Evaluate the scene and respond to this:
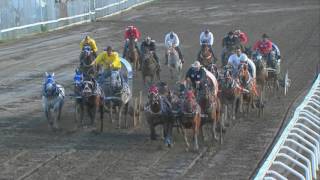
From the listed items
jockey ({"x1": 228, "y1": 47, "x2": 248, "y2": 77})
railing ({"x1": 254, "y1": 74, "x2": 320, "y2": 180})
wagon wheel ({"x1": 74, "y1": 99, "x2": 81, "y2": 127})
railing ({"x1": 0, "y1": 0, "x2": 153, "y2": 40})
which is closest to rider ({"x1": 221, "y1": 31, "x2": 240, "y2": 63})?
jockey ({"x1": 228, "y1": 47, "x2": 248, "y2": 77})

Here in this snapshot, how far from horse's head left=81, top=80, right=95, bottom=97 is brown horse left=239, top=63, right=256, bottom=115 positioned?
3.98 m

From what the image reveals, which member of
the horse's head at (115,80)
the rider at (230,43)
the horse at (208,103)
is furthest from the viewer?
the rider at (230,43)

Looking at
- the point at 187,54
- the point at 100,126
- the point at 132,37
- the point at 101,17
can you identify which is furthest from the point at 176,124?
the point at 101,17

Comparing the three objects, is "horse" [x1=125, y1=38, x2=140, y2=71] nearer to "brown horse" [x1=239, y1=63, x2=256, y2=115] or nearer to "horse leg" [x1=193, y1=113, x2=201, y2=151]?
"brown horse" [x1=239, y1=63, x2=256, y2=115]

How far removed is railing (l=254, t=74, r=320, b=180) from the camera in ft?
34.4

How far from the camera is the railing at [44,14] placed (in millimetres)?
37812

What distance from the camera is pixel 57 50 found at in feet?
110

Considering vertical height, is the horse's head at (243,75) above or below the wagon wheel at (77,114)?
above

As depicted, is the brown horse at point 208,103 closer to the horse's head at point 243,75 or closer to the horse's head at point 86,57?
the horse's head at point 243,75

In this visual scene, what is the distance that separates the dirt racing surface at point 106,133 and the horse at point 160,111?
0.35 m

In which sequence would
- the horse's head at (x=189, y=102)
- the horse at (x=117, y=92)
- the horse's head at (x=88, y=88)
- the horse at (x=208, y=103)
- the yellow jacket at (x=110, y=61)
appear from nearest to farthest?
1. the horse's head at (x=189, y=102)
2. the horse at (x=208, y=103)
3. the horse's head at (x=88, y=88)
4. the horse at (x=117, y=92)
5. the yellow jacket at (x=110, y=61)

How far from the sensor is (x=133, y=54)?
25500 millimetres

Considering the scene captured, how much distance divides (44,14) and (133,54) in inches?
701

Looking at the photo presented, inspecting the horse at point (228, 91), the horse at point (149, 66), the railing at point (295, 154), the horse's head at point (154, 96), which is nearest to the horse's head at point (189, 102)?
the horse's head at point (154, 96)
